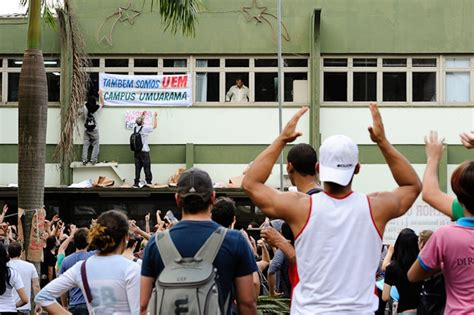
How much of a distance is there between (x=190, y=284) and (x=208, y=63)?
22833 mm

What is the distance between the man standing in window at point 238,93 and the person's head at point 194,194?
2213 centimetres

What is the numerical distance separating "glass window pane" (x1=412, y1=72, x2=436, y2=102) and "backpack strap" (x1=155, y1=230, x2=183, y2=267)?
76.2ft

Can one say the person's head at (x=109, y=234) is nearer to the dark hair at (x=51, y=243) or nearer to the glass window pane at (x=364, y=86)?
the dark hair at (x=51, y=243)

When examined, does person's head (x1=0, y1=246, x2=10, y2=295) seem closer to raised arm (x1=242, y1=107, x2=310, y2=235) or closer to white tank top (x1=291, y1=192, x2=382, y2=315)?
raised arm (x1=242, y1=107, x2=310, y2=235)

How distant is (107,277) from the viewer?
670 centimetres

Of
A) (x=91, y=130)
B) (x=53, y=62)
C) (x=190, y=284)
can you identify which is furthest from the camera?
(x=53, y=62)

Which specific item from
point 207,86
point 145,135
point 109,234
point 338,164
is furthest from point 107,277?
point 207,86

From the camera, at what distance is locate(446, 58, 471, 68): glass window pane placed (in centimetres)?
2809

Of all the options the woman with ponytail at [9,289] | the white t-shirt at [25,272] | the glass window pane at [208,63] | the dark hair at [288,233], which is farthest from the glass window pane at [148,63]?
the dark hair at [288,233]

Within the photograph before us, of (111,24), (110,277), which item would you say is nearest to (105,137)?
(111,24)

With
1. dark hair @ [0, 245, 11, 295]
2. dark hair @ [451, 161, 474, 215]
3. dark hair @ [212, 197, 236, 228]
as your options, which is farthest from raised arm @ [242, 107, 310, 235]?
dark hair @ [0, 245, 11, 295]

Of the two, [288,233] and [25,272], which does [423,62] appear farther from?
[288,233]

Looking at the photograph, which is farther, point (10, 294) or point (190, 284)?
point (10, 294)

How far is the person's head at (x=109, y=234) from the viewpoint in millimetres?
6816
